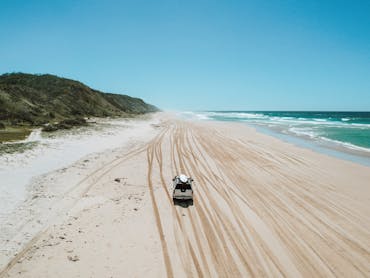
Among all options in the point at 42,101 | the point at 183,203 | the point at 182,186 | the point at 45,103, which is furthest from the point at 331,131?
the point at 42,101

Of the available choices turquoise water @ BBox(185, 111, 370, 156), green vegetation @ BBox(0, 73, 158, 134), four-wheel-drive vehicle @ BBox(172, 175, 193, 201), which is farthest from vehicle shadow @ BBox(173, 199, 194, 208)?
turquoise water @ BBox(185, 111, 370, 156)

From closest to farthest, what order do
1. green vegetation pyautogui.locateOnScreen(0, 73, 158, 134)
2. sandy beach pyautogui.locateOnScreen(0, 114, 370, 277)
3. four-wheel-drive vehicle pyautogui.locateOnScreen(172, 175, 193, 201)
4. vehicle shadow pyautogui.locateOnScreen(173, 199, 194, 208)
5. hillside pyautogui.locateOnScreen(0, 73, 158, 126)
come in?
1. sandy beach pyautogui.locateOnScreen(0, 114, 370, 277)
2. vehicle shadow pyautogui.locateOnScreen(173, 199, 194, 208)
3. four-wheel-drive vehicle pyautogui.locateOnScreen(172, 175, 193, 201)
4. green vegetation pyautogui.locateOnScreen(0, 73, 158, 134)
5. hillside pyautogui.locateOnScreen(0, 73, 158, 126)

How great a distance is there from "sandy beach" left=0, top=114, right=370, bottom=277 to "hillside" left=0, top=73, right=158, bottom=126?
23419 mm

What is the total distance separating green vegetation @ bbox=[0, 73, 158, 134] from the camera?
1229 inches

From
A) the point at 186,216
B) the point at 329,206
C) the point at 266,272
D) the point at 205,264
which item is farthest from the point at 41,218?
the point at 329,206

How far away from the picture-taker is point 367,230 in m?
8.90

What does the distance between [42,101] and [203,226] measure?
46.6 m

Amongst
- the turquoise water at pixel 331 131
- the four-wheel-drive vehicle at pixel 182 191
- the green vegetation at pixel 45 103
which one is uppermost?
the green vegetation at pixel 45 103

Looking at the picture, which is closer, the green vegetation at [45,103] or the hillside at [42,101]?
the green vegetation at [45,103]

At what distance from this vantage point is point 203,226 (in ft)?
28.6

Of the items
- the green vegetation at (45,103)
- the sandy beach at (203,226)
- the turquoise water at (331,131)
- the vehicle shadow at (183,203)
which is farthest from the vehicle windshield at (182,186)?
the turquoise water at (331,131)

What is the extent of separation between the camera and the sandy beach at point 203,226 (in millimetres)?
6512

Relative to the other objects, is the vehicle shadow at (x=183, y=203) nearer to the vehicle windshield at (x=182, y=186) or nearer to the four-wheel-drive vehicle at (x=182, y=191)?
the four-wheel-drive vehicle at (x=182, y=191)

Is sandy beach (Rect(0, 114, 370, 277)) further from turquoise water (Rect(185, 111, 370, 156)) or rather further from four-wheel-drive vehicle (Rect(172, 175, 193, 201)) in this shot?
turquoise water (Rect(185, 111, 370, 156))
